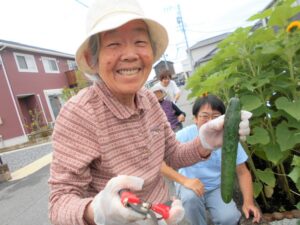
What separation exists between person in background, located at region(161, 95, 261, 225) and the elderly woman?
94cm

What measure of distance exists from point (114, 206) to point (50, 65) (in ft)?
83.2

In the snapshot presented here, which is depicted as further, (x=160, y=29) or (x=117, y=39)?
(x=160, y=29)

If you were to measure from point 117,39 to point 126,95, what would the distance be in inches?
12.5

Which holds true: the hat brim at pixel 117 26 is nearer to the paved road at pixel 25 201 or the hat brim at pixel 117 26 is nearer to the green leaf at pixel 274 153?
the green leaf at pixel 274 153

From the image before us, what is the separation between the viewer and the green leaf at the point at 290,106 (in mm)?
2262

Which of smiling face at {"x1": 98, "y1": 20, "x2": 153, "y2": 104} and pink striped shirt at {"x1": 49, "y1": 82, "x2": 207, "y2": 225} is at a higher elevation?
smiling face at {"x1": 98, "y1": 20, "x2": 153, "y2": 104}

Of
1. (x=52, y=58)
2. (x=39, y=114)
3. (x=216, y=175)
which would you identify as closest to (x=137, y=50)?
(x=216, y=175)

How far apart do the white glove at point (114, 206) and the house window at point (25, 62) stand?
21.2m

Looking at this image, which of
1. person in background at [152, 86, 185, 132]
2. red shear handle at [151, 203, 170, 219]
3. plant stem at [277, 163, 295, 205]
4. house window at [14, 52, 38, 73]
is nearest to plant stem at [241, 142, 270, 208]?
plant stem at [277, 163, 295, 205]

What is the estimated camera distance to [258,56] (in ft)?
8.52

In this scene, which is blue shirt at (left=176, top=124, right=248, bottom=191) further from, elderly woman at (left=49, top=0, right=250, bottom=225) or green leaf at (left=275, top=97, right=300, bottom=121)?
elderly woman at (left=49, top=0, right=250, bottom=225)

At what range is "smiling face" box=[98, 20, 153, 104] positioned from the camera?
1542 mm

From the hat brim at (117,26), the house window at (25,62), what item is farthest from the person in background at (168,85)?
the house window at (25,62)

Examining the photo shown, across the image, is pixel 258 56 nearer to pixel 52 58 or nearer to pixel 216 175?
pixel 216 175
